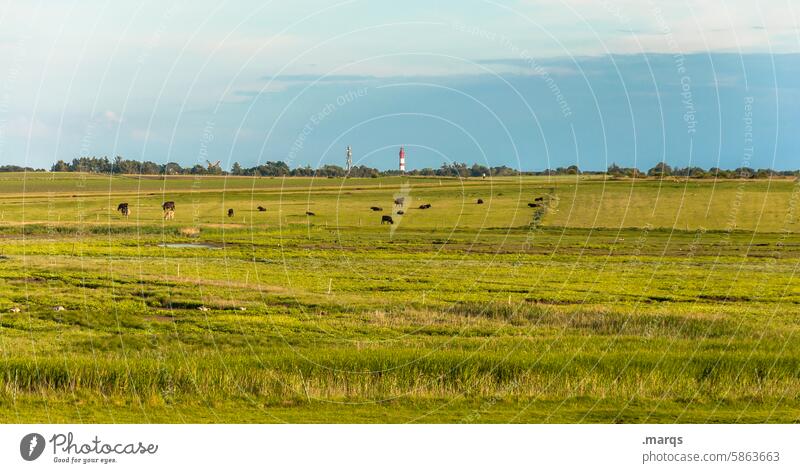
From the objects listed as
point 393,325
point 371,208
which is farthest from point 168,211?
point 393,325

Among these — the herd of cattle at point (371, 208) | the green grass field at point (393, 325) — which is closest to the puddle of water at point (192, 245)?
the green grass field at point (393, 325)

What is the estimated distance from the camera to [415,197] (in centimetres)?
15538

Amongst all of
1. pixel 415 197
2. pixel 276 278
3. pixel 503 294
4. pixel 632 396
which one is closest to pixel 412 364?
pixel 632 396

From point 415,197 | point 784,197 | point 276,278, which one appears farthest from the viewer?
point 415,197

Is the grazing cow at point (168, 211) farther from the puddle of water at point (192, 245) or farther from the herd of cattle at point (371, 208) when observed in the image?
the puddle of water at point (192, 245)

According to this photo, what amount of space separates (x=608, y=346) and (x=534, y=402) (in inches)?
384

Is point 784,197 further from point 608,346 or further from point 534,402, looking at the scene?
point 534,402

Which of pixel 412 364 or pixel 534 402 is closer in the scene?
pixel 534 402

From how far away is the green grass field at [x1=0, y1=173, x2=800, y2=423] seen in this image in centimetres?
2598

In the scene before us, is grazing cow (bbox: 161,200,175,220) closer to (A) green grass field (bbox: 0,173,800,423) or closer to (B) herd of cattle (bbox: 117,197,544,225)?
(B) herd of cattle (bbox: 117,197,544,225)

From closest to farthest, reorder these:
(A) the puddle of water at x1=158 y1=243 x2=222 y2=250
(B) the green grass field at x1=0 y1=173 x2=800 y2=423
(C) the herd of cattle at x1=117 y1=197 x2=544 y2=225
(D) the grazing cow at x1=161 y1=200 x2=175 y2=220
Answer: (B) the green grass field at x1=0 y1=173 x2=800 y2=423 < (A) the puddle of water at x1=158 y1=243 x2=222 y2=250 < (D) the grazing cow at x1=161 y1=200 x2=175 y2=220 < (C) the herd of cattle at x1=117 y1=197 x2=544 y2=225

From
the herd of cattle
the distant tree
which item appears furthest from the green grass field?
the distant tree

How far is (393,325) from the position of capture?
1642 inches

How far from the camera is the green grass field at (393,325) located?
26.0 metres
